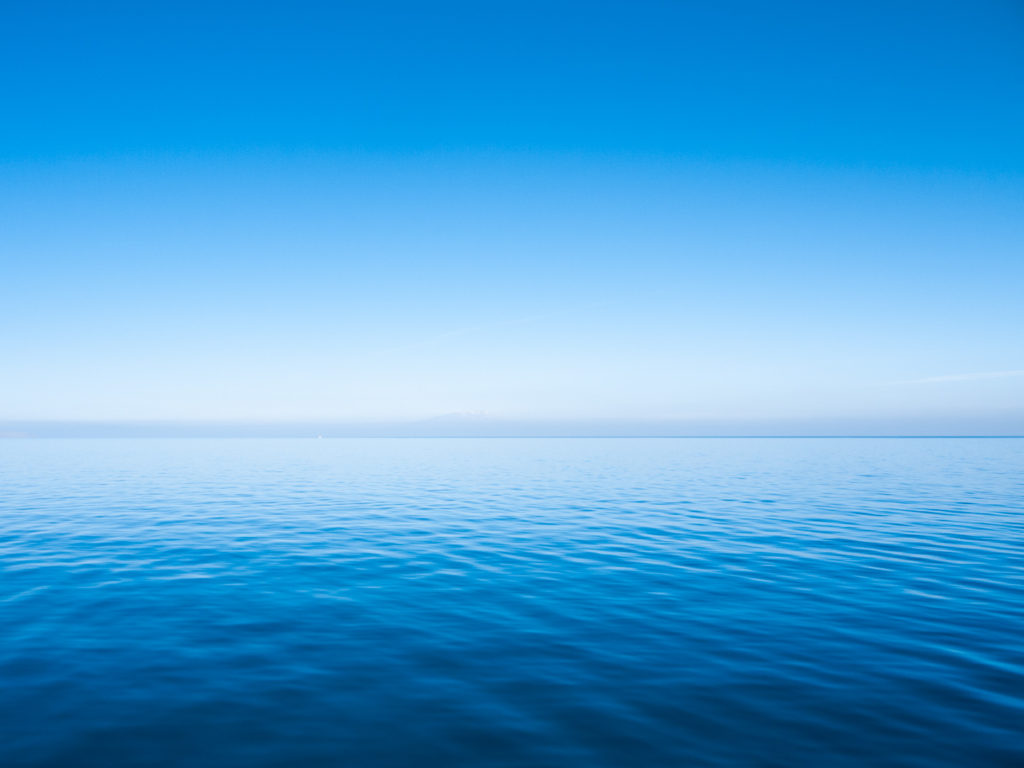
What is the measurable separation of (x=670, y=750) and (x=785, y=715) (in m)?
2.15

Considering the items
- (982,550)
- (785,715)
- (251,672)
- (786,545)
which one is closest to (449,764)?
(251,672)

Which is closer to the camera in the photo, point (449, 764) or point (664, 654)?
point (449, 764)

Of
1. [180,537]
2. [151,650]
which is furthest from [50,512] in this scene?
[151,650]

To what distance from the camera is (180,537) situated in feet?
68.9

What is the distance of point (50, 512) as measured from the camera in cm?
Result: 2711

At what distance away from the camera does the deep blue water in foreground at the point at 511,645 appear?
7.11 metres

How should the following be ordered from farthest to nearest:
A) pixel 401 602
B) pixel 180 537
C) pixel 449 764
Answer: pixel 180 537 → pixel 401 602 → pixel 449 764

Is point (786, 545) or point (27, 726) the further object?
point (786, 545)

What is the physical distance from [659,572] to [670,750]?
931 cm

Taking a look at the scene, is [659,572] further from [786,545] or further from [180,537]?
[180,537]

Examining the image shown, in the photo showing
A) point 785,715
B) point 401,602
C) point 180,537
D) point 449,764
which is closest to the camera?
point 449,764

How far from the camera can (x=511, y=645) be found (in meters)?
10.4

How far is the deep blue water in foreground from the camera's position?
711 centimetres

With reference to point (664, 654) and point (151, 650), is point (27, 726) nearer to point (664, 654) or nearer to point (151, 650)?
point (151, 650)
